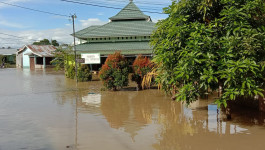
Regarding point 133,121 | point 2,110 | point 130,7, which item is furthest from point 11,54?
point 133,121

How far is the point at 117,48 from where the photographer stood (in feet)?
85.5

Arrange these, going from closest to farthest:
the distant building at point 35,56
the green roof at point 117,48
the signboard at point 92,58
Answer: the signboard at point 92,58, the green roof at point 117,48, the distant building at point 35,56

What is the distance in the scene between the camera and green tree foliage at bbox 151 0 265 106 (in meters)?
6.11

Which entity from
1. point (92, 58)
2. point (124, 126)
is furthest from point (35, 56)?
point (124, 126)

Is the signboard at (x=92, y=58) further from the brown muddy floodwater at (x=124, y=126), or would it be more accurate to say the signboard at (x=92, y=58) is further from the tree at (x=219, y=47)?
the tree at (x=219, y=47)

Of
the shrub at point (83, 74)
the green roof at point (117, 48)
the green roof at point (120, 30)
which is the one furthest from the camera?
the green roof at point (120, 30)

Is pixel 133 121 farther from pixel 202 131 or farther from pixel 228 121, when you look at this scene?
pixel 228 121

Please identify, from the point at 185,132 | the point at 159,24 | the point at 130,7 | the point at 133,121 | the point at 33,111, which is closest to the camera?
the point at 185,132

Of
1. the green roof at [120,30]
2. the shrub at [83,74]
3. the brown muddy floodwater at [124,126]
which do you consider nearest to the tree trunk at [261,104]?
the brown muddy floodwater at [124,126]

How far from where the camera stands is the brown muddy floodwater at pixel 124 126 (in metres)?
6.41

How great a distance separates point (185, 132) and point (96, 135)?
8.74ft

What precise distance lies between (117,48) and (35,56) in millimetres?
24563

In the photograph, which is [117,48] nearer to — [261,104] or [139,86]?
[139,86]

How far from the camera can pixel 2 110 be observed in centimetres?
1061
